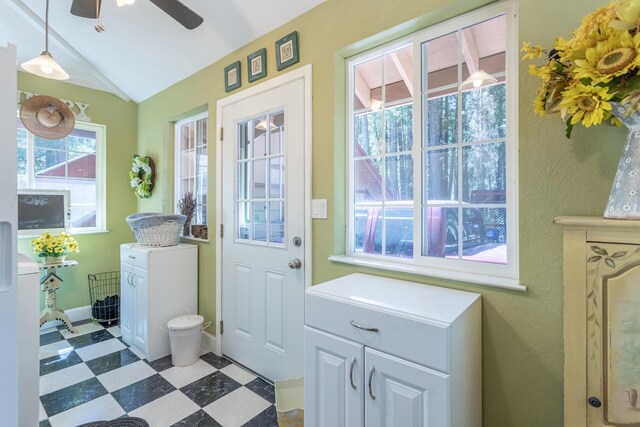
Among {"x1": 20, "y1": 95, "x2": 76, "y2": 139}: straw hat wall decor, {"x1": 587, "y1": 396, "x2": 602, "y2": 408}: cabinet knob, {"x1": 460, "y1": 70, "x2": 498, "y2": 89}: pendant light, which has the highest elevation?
{"x1": 20, "y1": 95, "x2": 76, "y2": 139}: straw hat wall decor

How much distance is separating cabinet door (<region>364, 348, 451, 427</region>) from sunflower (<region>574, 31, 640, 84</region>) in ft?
3.31

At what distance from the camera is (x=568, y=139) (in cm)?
116

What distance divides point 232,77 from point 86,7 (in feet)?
3.11

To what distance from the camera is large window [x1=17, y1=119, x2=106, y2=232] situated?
3.04 metres

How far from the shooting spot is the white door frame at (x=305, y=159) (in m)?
1.97

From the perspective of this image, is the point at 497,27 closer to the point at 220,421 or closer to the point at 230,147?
the point at 230,147

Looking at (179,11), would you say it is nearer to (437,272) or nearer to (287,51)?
(287,51)

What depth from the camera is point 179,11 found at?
5.54ft

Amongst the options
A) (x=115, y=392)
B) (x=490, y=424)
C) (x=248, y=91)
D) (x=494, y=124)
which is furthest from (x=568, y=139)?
(x=115, y=392)

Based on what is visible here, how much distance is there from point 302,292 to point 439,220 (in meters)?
0.97

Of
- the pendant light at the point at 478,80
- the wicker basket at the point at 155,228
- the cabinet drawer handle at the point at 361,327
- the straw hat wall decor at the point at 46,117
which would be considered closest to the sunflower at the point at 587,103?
the pendant light at the point at 478,80

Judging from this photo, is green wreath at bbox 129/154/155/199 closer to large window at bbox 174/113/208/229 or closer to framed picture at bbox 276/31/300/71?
large window at bbox 174/113/208/229

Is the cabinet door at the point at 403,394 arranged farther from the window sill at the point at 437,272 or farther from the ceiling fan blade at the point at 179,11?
the ceiling fan blade at the point at 179,11

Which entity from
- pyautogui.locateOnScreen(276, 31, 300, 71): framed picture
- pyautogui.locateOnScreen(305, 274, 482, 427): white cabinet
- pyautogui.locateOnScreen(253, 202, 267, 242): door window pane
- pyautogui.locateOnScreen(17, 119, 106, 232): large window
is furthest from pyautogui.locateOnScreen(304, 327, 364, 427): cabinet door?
pyautogui.locateOnScreen(17, 119, 106, 232): large window
